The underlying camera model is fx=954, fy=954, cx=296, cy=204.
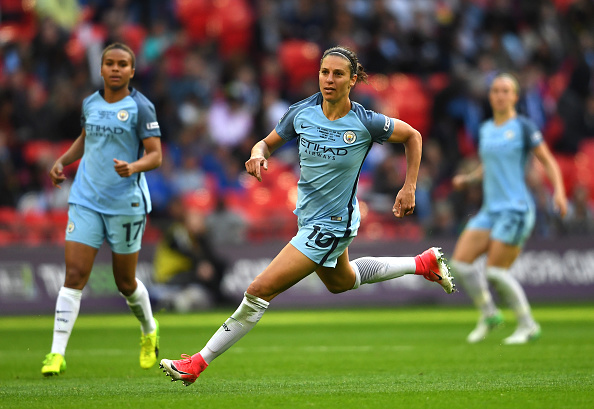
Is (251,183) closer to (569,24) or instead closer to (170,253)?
(170,253)

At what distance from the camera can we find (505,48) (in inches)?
924

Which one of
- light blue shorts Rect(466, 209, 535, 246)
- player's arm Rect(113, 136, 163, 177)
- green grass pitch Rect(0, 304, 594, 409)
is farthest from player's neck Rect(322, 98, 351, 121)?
light blue shorts Rect(466, 209, 535, 246)

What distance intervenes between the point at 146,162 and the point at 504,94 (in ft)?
17.7

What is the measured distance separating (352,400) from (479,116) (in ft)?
52.4

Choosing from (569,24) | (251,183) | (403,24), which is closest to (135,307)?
(251,183)

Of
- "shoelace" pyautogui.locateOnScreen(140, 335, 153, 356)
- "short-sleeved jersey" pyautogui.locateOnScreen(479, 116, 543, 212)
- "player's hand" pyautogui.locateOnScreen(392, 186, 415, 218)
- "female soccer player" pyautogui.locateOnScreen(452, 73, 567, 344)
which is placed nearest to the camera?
"player's hand" pyautogui.locateOnScreen(392, 186, 415, 218)

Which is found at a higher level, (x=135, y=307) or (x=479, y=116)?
(x=479, y=116)

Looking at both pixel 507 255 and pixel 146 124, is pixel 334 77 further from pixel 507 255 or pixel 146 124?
pixel 507 255

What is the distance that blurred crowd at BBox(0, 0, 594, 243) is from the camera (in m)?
19.0

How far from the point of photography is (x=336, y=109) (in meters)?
7.68

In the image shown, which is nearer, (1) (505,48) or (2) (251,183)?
Answer: (2) (251,183)

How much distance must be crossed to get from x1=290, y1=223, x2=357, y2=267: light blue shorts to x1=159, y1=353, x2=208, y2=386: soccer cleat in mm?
1169

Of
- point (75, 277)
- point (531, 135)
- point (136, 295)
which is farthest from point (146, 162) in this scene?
point (531, 135)

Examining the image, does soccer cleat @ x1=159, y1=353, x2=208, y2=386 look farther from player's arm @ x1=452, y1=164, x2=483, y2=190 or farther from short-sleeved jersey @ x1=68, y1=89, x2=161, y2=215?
player's arm @ x1=452, y1=164, x2=483, y2=190
